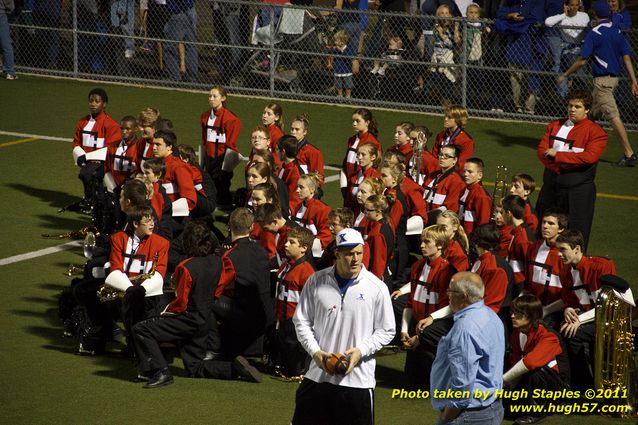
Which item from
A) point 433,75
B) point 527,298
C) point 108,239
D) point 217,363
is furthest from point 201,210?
point 433,75

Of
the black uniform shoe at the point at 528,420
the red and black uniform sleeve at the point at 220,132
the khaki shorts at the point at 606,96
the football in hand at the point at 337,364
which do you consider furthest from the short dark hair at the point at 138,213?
the khaki shorts at the point at 606,96

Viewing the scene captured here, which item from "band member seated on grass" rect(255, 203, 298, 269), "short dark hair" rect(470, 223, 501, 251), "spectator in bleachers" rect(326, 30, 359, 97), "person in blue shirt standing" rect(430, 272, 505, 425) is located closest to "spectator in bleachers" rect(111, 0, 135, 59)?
"spectator in bleachers" rect(326, 30, 359, 97)

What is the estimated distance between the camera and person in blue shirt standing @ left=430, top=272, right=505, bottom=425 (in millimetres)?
7406

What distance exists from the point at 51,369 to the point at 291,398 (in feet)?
7.42

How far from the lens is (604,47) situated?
58.4 feet

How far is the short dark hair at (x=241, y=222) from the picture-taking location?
1097 cm

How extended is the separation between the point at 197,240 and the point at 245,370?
1.24 meters

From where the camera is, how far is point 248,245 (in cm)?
1103

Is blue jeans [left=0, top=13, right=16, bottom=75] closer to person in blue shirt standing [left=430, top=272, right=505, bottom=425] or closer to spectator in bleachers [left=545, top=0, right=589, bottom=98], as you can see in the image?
spectator in bleachers [left=545, top=0, right=589, bottom=98]

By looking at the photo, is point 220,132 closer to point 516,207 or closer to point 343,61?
point 516,207

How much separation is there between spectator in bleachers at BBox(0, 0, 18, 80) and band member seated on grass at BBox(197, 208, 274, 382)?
44.2ft

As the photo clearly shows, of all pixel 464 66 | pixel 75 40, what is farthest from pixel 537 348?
pixel 75 40

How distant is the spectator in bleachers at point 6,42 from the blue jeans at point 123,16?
1956 millimetres

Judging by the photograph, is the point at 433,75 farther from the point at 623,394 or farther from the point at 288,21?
the point at 623,394
